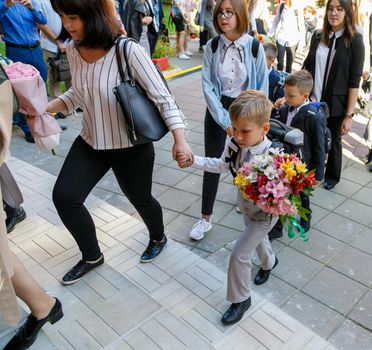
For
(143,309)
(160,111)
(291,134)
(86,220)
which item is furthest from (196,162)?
(143,309)

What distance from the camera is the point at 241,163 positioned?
2.51 metres

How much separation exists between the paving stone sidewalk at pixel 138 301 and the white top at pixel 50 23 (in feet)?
10.9

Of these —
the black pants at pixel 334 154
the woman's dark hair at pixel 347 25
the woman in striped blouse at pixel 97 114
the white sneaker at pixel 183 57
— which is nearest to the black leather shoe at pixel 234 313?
the woman in striped blouse at pixel 97 114

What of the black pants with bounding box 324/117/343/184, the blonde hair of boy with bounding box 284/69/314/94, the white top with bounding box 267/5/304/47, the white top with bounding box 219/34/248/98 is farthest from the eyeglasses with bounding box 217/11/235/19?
the white top with bounding box 267/5/304/47

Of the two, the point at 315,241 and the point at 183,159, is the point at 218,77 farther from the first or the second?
the point at 315,241

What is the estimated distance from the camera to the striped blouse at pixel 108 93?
7.87 ft

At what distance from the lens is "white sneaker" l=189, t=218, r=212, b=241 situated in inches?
134

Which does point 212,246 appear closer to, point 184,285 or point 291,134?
point 184,285

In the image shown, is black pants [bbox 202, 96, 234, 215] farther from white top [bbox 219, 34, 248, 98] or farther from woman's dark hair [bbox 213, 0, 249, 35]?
woman's dark hair [bbox 213, 0, 249, 35]

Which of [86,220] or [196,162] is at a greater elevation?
[196,162]

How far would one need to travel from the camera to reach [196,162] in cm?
263

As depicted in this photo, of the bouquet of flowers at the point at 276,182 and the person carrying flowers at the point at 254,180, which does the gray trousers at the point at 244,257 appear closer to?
the person carrying flowers at the point at 254,180

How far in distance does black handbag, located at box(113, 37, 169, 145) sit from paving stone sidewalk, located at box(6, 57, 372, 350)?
49.4 inches

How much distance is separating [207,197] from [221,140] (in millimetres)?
490
